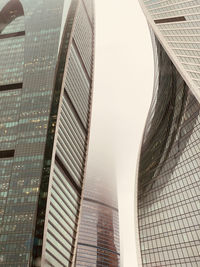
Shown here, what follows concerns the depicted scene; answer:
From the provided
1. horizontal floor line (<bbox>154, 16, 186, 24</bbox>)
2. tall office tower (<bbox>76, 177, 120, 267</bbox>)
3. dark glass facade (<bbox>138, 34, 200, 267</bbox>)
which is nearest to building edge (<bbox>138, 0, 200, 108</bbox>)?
horizontal floor line (<bbox>154, 16, 186, 24</bbox>)

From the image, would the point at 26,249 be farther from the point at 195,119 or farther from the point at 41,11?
the point at 41,11

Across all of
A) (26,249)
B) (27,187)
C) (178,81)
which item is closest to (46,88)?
(27,187)

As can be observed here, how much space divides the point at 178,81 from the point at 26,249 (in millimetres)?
71425

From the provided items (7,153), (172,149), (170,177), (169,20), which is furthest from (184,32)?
(7,153)

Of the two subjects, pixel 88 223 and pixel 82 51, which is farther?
pixel 88 223

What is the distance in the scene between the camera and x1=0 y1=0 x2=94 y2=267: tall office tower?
84625mm

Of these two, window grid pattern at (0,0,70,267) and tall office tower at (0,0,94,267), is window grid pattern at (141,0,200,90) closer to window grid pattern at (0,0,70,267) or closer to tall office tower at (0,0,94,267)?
tall office tower at (0,0,94,267)

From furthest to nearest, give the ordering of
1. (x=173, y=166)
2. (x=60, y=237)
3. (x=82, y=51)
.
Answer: (x=82, y=51)
(x=173, y=166)
(x=60, y=237)

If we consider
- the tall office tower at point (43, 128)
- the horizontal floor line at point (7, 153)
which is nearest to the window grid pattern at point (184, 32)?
the tall office tower at point (43, 128)

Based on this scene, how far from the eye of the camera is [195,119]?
95812 mm

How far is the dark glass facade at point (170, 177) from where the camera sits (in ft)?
295

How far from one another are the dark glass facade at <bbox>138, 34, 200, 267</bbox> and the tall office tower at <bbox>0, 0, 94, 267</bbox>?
25180 millimetres

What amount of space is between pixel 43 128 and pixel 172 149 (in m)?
43.2

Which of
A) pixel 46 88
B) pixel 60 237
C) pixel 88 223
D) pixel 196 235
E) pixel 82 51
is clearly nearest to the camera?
pixel 196 235
